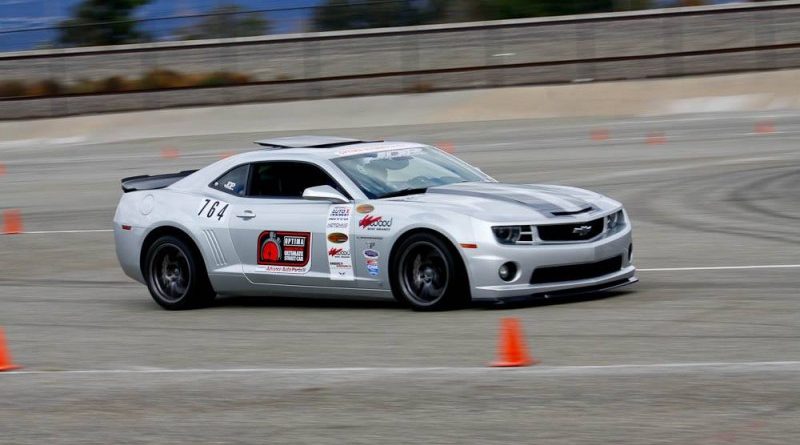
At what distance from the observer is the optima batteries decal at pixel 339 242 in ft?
34.9

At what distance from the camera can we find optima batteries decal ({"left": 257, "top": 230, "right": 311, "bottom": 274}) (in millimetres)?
10860

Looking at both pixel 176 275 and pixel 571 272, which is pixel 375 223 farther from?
pixel 176 275

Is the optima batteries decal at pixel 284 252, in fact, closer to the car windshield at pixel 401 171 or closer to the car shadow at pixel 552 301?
the car windshield at pixel 401 171

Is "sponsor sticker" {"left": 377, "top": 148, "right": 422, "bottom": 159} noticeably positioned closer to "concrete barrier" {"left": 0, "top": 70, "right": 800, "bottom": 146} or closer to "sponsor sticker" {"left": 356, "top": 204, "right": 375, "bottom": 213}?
"sponsor sticker" {"left": 356, "top": 204, "right": 375, "bottom": 213}

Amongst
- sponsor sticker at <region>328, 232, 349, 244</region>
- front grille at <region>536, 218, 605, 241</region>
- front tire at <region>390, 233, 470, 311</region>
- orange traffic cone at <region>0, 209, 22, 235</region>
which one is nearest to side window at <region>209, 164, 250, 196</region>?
sponsor sticker at <region>328, 232, 349, 244</region>

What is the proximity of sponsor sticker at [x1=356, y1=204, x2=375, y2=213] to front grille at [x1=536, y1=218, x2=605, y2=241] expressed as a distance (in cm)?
139

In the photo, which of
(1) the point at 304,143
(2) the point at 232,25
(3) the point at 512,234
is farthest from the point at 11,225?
(2) the point at 232,25

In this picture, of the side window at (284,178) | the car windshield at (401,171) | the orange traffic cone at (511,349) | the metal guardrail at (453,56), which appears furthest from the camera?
the metal guardrail at (453,56)

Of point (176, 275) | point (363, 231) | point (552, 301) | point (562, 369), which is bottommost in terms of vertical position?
point (552, 301)

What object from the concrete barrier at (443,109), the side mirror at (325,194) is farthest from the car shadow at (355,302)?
the concrete barrier at (443,109)

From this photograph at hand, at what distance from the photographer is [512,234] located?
10.0 m

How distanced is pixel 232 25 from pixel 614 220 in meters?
36.3

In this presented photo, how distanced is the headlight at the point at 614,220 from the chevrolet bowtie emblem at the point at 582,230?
1.00 feet

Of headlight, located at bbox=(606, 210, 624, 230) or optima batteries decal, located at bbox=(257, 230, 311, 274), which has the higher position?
headlight, located at bbox=(606, 210, 624, 230)
